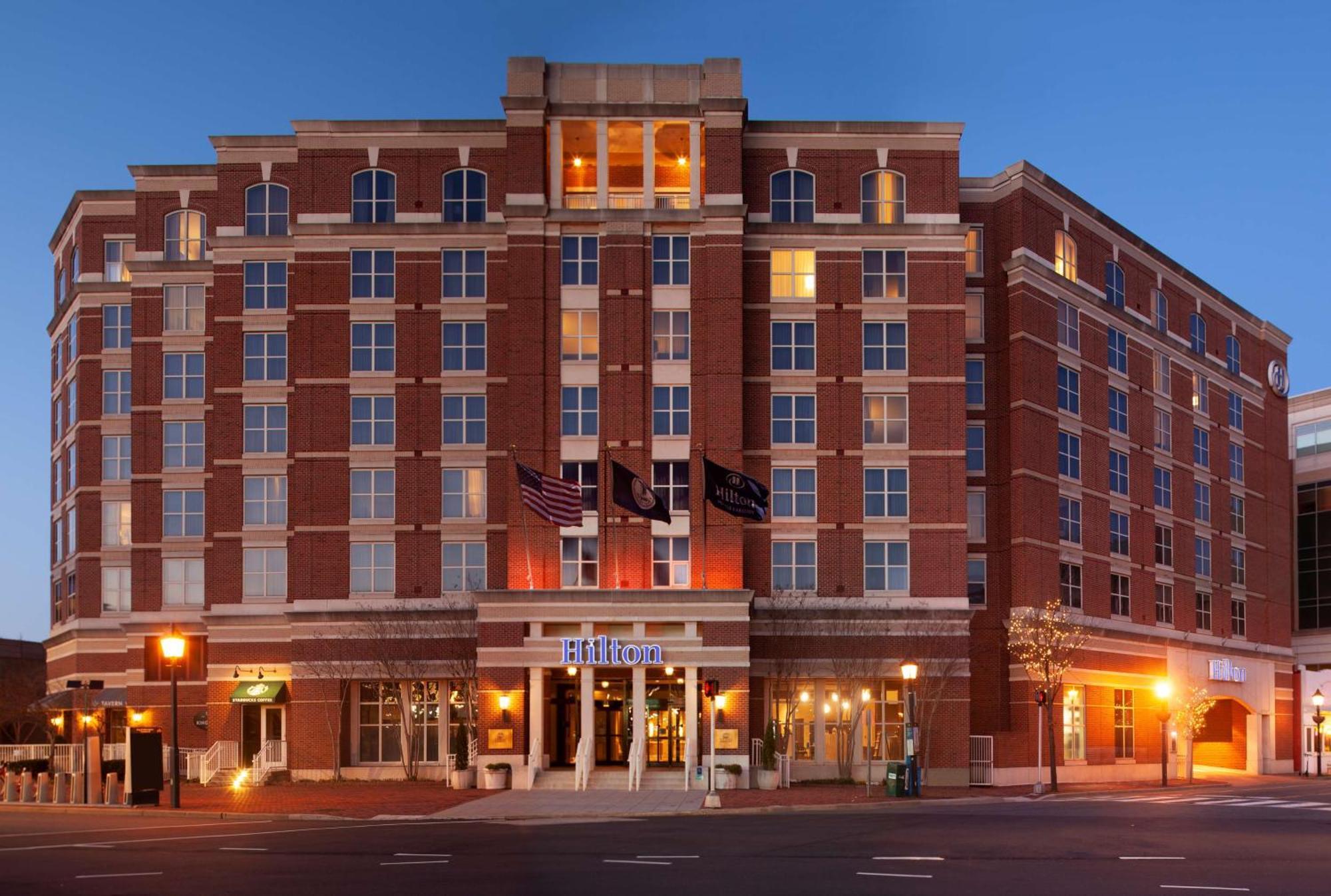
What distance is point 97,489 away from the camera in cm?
7038

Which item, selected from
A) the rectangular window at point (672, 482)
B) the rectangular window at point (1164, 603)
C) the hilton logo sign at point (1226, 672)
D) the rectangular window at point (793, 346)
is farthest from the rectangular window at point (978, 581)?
the hilton logo sign at point (1226, 672)

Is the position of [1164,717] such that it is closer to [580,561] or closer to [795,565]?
[795,565]

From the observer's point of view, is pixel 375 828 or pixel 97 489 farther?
pixel 97 489

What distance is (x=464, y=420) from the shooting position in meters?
60.1

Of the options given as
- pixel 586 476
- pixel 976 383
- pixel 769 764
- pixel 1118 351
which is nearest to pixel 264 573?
pixel 586 476

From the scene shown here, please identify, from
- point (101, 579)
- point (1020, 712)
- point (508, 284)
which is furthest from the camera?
point (101, 579)

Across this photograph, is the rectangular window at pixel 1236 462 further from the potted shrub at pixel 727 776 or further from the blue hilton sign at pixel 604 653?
the blue hilton sign at pixel 604 653

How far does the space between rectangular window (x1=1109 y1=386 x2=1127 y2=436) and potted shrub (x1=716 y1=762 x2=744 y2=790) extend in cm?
2746

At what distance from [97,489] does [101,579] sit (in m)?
4.14

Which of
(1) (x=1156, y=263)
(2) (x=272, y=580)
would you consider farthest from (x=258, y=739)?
(1) (x=1156, y=263)

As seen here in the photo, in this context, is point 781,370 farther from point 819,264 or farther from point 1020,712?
point 1020,712

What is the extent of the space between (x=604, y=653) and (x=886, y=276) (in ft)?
61.3

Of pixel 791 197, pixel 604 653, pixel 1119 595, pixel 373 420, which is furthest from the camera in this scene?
pixel 1119 595

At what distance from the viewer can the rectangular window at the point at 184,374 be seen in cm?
6481
